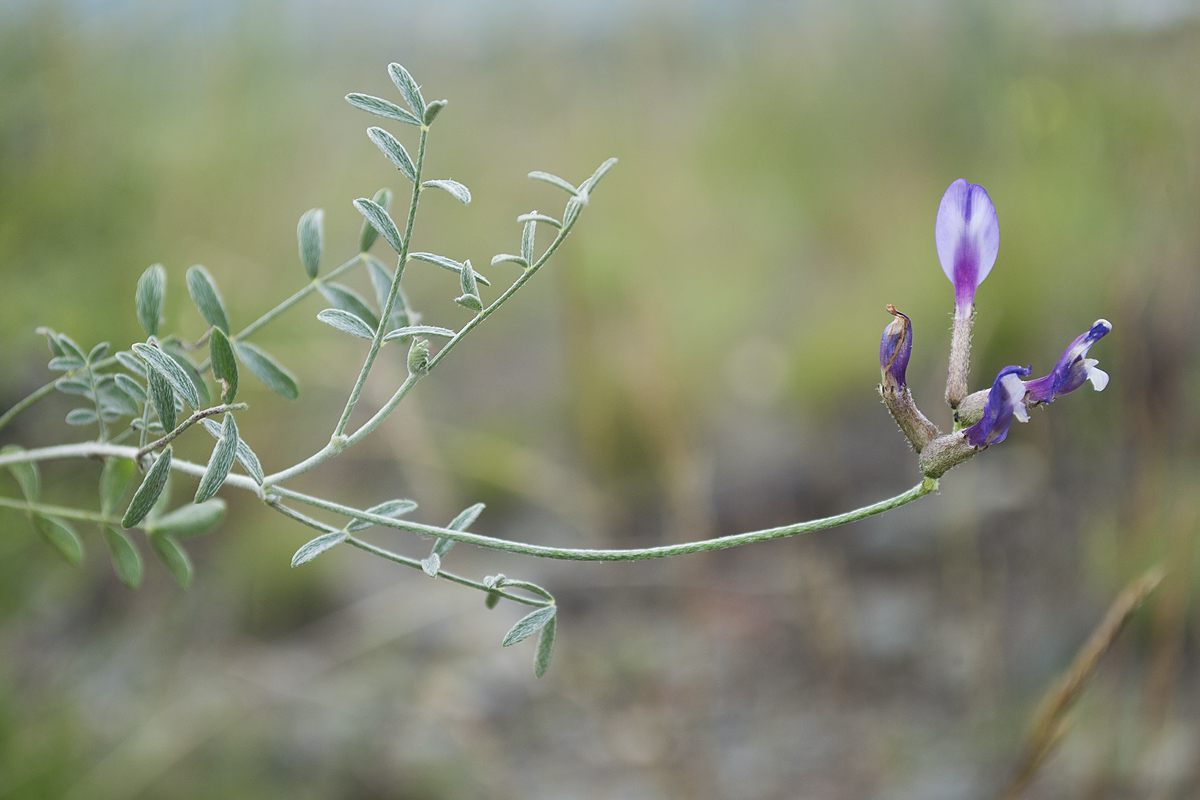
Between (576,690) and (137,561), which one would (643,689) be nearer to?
(576,690)

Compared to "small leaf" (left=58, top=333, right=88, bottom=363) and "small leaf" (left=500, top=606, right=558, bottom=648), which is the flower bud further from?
"small leaf" (left=58, top=333, right=88, bottom=363)

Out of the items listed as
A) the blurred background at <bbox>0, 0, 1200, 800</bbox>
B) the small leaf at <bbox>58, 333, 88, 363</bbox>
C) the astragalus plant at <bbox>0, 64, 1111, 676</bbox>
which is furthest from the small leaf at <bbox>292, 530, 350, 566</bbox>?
the blurred background at <bbox>0, 0, 1200, 800</bbox>

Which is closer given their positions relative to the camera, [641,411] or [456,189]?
[456,189]

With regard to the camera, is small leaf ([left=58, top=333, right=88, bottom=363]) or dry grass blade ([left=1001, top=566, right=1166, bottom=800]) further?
Answer: dry grass blade ([left=1001, top=566, right=1166, bottom=800])

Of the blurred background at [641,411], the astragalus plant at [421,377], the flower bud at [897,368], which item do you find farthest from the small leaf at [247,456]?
the blurred background at [641,411]

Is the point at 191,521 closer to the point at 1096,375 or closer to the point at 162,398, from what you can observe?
the point at 162,398

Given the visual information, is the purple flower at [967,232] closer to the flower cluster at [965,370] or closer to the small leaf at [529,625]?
the flower cluster at [965,370]

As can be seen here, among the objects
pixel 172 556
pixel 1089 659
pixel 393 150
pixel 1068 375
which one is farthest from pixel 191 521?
pixel 1089 659
